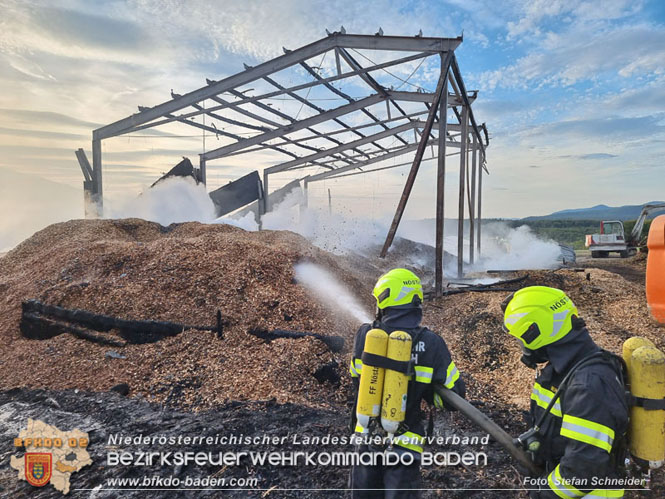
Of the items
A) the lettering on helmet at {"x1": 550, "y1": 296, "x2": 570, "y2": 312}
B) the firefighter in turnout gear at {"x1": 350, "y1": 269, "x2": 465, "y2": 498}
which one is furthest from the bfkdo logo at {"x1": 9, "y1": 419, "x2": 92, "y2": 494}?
the lettering on helmet at {"x1": 550, "y1": 296, "x2": 570, "y2": 312}

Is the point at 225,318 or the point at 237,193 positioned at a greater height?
the point at 237,193

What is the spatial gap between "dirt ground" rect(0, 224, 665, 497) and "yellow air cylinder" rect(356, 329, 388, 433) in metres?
1.36

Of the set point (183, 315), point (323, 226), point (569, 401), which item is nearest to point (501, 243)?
point (323, 226)

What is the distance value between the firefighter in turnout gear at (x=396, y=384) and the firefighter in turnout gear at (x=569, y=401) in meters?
0.54

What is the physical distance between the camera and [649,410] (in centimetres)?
180

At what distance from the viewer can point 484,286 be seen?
398 inches

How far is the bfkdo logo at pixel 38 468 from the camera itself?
3.29 metres

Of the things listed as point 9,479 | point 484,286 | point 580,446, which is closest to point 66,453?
point 9,479

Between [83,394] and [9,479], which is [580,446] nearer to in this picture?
[9,479]

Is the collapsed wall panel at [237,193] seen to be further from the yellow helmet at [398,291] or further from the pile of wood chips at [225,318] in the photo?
the yellow helmet at [398,291]

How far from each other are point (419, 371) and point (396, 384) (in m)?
0.25

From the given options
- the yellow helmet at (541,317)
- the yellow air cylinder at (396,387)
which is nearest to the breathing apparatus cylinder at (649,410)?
the yellow helmet at (541,317)

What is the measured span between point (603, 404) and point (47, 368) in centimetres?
671

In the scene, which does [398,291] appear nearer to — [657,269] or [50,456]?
[50,456]
